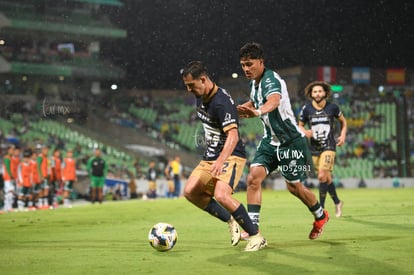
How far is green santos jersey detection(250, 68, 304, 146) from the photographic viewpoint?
7840 millimetres

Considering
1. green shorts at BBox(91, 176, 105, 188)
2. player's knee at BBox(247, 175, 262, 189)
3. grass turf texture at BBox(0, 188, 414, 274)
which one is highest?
player's knee at BBox(247, 175, 262, 189)

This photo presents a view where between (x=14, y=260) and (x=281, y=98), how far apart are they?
3619 mm

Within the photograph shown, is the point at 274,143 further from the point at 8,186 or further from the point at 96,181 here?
the point at 96,181

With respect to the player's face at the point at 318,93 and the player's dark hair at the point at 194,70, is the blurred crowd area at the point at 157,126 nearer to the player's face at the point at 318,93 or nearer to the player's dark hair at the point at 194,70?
the player's face at the point at 318,93

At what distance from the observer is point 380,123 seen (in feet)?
141

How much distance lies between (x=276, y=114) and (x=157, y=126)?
36.7m

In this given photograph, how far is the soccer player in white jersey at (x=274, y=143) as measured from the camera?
784 cm

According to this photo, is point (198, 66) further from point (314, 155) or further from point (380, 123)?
point (380, 123)

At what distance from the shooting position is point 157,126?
44500 millimetres

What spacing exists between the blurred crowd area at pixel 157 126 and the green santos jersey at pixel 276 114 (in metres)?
23.9

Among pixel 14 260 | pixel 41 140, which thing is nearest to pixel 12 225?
pixel 14 260

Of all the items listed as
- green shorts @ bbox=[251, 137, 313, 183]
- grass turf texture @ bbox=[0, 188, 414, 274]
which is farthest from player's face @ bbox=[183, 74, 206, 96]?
grass turf texture @ bbox=[0, 188, 414, 274]

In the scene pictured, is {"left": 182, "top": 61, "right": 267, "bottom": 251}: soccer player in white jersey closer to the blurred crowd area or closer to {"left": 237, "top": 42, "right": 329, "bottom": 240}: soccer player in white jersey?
{"left": 237, "top": 42, "right": 329, "bottom": 240}: soccer player in white jersey

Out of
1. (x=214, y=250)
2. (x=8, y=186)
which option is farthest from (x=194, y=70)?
(x=8, y=186)
